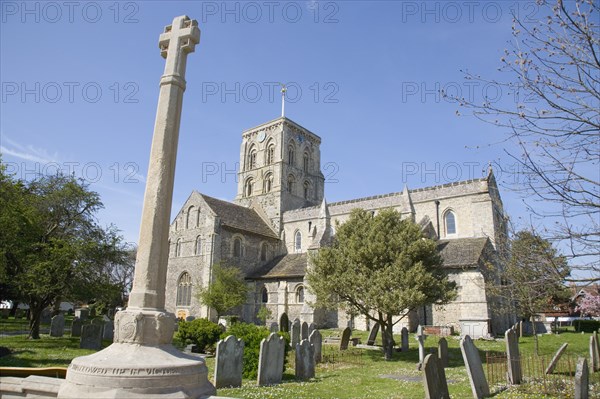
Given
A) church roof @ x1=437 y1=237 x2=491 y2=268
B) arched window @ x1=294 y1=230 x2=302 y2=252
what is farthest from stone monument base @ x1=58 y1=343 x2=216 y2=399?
arched window @ x1=294 y1=230 x2=302 y2=252

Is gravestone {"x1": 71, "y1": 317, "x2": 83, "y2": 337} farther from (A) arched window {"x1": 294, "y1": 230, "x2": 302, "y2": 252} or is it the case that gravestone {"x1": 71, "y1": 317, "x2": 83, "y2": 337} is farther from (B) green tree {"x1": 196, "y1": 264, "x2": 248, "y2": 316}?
(A) arched window {"x1": 294, "y1": 230, "x2": 302, "y2": 252}

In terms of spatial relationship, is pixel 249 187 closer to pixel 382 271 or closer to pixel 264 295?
pixel 264 295

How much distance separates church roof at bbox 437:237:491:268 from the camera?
24.1 metres

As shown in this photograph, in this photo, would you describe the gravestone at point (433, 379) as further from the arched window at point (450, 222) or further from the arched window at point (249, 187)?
the arched window at point (249, 187)

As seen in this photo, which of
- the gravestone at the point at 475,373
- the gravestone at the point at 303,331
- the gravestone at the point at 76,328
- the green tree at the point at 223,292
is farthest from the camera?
the green tree at the point at 223,292

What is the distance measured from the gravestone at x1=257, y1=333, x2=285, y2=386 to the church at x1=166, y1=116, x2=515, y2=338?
12832 millimetres

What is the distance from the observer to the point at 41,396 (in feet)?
15.5

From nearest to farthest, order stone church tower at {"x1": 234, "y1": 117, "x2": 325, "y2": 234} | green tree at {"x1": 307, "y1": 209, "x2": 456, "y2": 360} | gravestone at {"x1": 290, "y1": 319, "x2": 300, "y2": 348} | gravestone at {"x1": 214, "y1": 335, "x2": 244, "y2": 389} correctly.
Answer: gravestone at {"x1": 214, "y1": 335, "x2": 244, "y2": 389} < green tree at {"x1": 307, "y1": 209, "x2": 456, "y2": 360} < gravestone at {"x1": 290, "y1": 319, "x2": 300, "y2": 348} < stone church tower at {"x1": 234, "y1": 117, "x2": 325, "y2": 234}

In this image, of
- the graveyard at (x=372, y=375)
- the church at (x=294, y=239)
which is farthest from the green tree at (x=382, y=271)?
the church at (x=294, y=239)

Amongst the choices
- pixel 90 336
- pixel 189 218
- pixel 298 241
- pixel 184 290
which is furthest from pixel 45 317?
pixel 298 241

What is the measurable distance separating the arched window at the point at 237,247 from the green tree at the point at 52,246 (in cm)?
1124

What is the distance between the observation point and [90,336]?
16.6 m

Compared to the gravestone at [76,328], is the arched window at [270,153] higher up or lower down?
higher up

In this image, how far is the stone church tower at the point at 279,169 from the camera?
4016 centimetres
